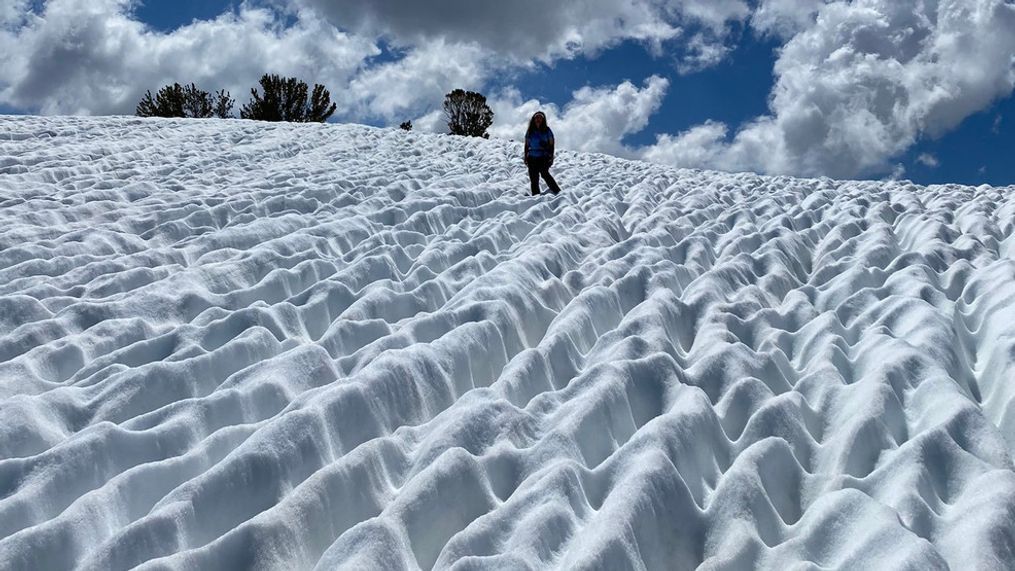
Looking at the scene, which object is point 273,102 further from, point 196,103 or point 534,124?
point 534,124

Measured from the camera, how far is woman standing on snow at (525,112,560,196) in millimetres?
8102

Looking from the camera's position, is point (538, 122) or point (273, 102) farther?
point (273, 102)

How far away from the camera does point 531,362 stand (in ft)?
11.0

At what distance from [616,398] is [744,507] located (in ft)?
2.40

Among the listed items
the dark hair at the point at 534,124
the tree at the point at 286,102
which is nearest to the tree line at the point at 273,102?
the tree at the point at 286,102

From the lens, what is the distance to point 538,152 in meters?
8.12

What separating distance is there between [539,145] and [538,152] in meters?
0.09

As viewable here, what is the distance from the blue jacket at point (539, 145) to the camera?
8.12 metres

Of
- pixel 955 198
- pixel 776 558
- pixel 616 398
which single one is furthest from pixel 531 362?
pixel 955 198

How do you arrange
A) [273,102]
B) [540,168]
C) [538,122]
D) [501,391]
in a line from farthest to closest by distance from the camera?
[273,102] → [538,122] → [540,168] → [501,391]

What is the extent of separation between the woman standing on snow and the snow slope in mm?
1701

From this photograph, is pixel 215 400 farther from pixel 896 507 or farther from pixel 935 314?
pixel 935 314

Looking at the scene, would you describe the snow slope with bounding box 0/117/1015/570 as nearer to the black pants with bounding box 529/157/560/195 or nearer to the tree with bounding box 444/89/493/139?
the black pants with bounding box 529/157/560/195

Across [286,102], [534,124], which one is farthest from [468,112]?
[534,124]
